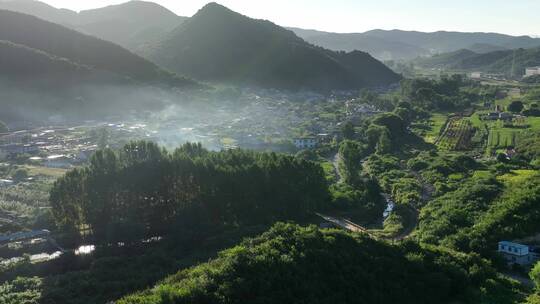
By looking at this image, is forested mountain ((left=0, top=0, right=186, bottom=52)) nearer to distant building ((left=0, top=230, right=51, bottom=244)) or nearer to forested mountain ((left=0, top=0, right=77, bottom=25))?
forested mountain ((left=0, top=0, right=77, bottom=25))

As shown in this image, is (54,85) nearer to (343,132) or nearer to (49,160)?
(49,160)

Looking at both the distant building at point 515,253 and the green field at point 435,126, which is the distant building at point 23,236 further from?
the green field at point 435,126

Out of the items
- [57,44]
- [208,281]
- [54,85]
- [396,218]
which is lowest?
[396,218]

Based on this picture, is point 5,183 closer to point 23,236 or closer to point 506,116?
point 23,236

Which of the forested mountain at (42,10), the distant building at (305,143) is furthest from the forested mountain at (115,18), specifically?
the distant building at (305,143)

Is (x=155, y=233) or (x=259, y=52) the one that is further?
(x=259, y=52)

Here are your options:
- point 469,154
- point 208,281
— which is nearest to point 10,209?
point 208,281

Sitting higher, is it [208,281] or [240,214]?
[208,281]
